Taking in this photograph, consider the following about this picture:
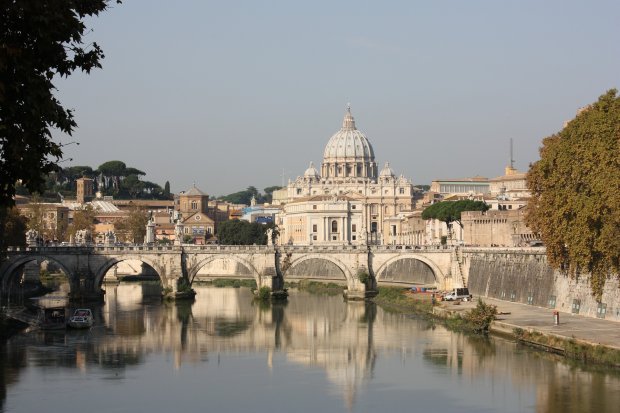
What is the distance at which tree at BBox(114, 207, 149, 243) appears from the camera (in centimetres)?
10719

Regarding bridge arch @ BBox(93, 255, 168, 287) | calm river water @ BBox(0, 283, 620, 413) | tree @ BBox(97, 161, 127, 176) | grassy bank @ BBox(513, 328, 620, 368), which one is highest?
tree @ BBox(97, 161, 127, 176)

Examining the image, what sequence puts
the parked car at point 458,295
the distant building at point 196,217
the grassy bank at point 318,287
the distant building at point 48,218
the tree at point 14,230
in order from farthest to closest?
the distant building at point 196,217
the distant building at point 48,218
the grassy bank at point 318,287
the tree at point 14,230
the parked car at point 458,295

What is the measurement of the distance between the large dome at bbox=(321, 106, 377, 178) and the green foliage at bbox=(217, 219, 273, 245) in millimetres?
48131

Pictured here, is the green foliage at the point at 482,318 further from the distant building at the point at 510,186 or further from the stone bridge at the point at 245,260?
the distant building at the point at 510,186

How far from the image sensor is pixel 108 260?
6856 cm

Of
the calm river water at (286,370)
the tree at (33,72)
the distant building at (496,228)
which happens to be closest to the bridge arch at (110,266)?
the calm river water at (286,370)

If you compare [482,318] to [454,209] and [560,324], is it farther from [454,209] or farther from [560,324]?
[454,209]

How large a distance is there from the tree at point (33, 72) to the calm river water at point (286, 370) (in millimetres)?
14713

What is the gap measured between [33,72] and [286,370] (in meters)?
Answer: 23.8

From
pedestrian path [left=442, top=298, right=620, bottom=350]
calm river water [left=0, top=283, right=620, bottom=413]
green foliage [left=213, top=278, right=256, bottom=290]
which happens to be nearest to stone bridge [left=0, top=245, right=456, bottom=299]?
calm river water [left=0, top=283, right=620, bottom=413]

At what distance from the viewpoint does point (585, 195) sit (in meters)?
43.2

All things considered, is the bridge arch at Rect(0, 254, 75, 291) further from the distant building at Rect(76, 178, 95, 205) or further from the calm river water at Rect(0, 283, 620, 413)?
the distant building at Rect(76, 178, 95, 205)

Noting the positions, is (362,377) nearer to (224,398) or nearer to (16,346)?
(224,398)

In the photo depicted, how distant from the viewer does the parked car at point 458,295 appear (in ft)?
199
